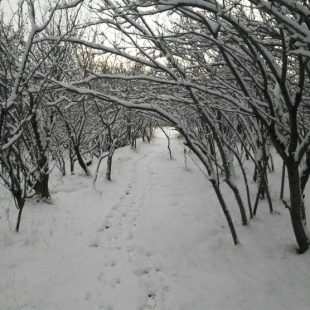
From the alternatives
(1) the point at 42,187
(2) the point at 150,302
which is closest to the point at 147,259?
(2) the point at 150,302

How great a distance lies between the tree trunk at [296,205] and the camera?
4.29 metres

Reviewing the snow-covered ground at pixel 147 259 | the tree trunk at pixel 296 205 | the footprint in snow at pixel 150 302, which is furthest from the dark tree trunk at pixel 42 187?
the tree trunk at pixel 296 205

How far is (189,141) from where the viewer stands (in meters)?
4.86

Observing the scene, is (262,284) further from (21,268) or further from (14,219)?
(14,219)

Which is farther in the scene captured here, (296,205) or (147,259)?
(147,259)

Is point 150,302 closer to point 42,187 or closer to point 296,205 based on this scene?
point 296,205

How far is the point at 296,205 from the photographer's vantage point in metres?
4.43

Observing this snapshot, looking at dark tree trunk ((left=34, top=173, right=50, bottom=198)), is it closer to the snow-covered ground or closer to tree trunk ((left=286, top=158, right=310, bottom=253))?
the snow-covered ground

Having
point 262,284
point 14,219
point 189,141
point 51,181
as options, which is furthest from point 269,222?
point 51,181

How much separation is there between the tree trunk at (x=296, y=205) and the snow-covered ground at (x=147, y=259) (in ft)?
0.75

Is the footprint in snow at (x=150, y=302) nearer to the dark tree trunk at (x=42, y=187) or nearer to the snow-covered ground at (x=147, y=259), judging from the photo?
the snow-covered ground at (x=147, y=259)

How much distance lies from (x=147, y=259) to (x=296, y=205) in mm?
2449

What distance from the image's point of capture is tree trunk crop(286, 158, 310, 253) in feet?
14.1

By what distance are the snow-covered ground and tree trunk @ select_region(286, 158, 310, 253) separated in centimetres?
23
